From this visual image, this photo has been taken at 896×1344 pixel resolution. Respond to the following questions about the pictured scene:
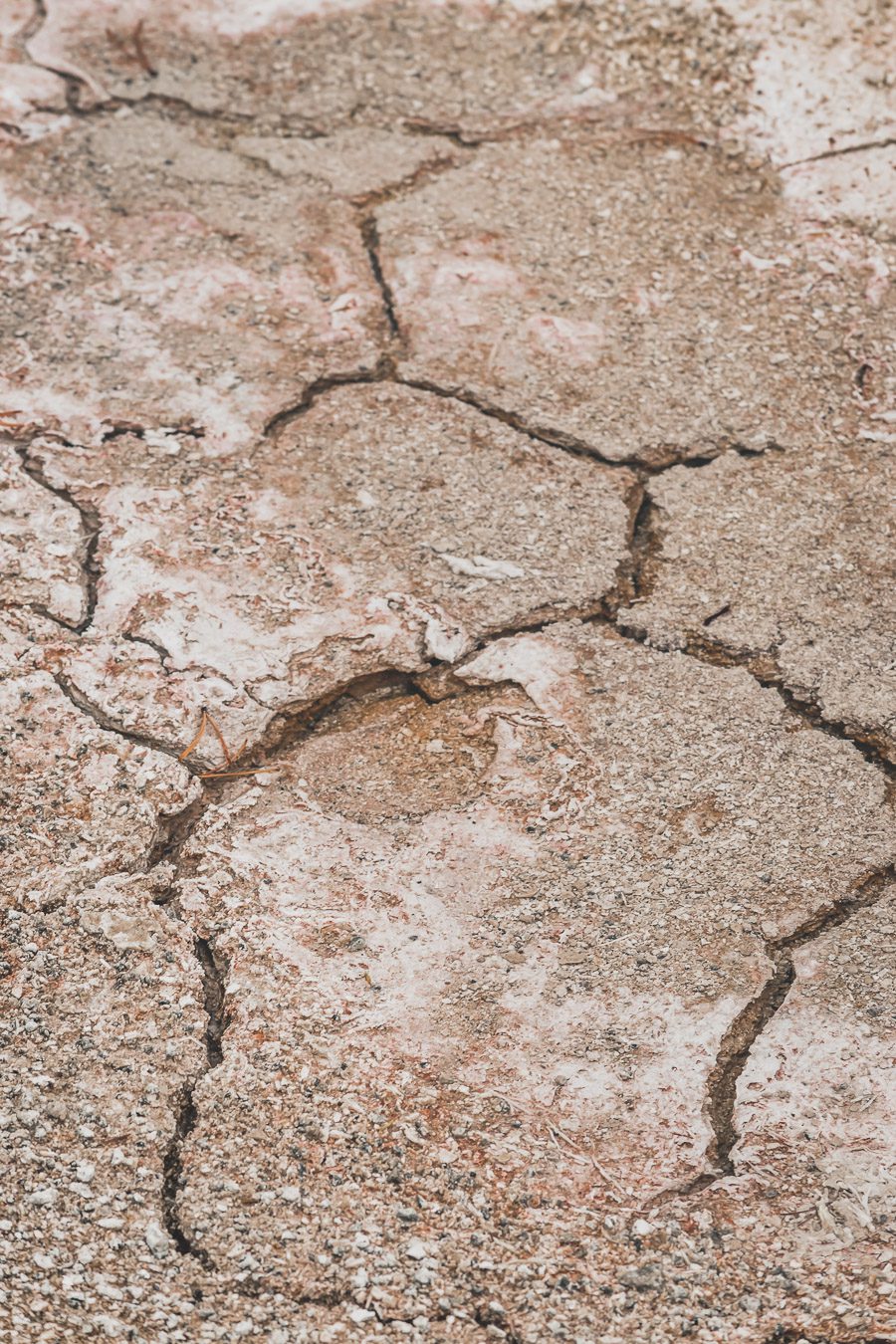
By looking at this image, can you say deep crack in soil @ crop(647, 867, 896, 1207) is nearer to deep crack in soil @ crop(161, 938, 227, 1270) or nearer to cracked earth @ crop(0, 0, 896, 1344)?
cracked earth @ crop(0, 0, 896, 1344)

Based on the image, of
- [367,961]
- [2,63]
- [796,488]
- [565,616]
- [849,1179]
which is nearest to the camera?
[849,1179]

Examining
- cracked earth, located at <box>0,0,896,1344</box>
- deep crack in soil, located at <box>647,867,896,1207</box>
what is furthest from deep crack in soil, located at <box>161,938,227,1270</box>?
deep crack in soil, located at <box>647,867,896,1207</box>

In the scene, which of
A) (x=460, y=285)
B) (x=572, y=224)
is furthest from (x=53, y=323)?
(x=572, y=224)

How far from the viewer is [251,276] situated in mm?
3066

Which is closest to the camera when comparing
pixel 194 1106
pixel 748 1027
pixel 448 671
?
pixel 194 1106

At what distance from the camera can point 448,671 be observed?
2.40 metres

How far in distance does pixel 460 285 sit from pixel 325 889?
1531 millimetres

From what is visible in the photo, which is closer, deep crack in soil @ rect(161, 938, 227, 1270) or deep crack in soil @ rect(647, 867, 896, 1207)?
deep crack in soil @ rect(161, 938, 227, 1270)

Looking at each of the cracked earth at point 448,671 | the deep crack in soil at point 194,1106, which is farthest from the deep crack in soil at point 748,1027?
the deep crack in soil at point 194,1106

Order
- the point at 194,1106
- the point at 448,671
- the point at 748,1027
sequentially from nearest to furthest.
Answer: the point at 194,1106
the point at 748,1027
the point at 448,671

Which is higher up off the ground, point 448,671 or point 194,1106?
point 448,671

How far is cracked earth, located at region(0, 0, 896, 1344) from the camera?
176cm

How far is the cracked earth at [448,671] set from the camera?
69.4 inches

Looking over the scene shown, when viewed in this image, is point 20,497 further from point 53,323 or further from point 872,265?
point 872,265
